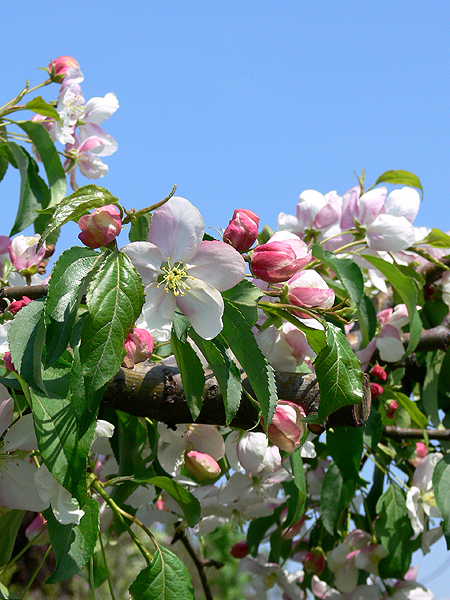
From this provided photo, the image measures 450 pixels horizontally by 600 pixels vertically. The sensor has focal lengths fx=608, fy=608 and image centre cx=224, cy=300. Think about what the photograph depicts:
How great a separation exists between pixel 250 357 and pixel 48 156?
43.4 inches

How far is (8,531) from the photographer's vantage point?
3.06 feet

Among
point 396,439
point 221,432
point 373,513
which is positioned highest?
point 221,432

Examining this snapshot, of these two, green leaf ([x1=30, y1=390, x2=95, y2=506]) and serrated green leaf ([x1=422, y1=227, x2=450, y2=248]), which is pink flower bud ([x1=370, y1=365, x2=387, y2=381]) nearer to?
serrated green leaf ([x1=422, y1=227, x2=450, y2=248])

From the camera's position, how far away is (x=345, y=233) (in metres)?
1.38

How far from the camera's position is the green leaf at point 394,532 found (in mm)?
1485

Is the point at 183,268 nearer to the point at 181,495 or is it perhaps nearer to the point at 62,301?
the point at 62,301

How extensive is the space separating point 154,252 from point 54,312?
15cm

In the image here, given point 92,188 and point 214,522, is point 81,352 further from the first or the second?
point 214,522

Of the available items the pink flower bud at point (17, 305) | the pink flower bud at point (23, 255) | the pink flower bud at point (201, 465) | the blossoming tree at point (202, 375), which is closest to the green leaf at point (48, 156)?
the blossoming tree at point (202, 375)

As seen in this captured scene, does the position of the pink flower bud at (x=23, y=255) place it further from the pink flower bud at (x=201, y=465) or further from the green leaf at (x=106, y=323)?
the green leaf at (x=106, y=323)

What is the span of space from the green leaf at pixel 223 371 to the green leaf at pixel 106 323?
0.43 ft

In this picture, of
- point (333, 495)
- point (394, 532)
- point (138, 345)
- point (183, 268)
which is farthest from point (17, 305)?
point (394, 532)

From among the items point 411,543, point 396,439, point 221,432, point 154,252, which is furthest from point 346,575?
point 154,252

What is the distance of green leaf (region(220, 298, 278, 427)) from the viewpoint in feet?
2.15
